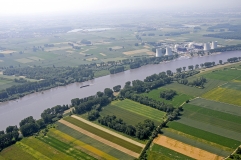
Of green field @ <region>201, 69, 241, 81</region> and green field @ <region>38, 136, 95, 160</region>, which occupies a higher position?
green field @ <region>201, 69, 241, 81</region>

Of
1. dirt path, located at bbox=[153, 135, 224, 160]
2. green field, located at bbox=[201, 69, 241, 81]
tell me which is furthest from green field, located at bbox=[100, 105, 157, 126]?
green field, located at bbox=[201, 69, 241, 81]

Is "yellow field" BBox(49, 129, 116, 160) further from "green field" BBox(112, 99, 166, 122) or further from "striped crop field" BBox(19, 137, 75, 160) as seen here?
"green field" BBox(112, 99, 166, 122)

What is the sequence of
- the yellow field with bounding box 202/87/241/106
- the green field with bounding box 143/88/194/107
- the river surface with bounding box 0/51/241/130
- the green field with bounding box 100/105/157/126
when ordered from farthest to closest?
the river surface with bounding box 0/51/241/130
the green field with bounding box 143/88/194/107
the yellow field with bounding box 202/87/241/106
the green field with bounding box 100/105/157/126

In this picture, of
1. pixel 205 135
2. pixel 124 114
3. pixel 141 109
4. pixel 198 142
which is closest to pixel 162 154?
pixel 198 142

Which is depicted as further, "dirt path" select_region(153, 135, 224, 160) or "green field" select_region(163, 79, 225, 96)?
"green field" select_region(163, 79, 225, 96)

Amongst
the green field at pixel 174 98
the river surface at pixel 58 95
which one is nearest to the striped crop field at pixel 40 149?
the river surface at pixel 58 95

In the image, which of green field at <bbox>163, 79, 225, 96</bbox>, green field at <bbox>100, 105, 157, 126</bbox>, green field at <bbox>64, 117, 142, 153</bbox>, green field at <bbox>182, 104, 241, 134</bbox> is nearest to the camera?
green field at <bbox>64, 117, 142, 153</bbox>

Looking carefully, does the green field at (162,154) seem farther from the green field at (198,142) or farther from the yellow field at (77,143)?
the yellow field at (77,143)
